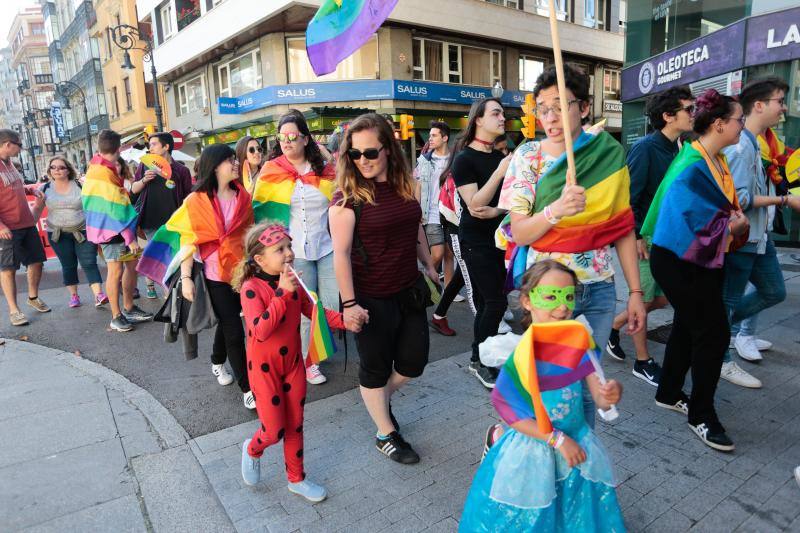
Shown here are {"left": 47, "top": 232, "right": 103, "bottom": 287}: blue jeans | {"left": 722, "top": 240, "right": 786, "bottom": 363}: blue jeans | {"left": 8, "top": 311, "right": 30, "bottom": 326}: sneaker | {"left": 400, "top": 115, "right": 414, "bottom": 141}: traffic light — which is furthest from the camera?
{"left": 400, "top": 115, "right": 414, "bottom": 141}: traffic light

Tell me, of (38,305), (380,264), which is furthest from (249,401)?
(38,305)

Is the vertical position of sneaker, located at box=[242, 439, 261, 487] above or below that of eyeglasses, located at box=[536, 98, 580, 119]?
below

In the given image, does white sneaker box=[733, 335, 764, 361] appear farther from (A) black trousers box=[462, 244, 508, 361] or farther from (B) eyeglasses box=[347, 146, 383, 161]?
(B) eyeglasses box=[347, 146, 383, 161]

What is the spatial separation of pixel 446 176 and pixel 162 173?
3142mm

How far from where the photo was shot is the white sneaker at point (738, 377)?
3.88m

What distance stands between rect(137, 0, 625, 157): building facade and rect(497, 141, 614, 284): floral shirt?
1776cm

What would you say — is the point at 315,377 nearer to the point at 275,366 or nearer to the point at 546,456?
the point at 275,366

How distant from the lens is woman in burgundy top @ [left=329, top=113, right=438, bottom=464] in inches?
116

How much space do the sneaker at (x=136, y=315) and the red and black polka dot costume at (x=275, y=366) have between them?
4.18m

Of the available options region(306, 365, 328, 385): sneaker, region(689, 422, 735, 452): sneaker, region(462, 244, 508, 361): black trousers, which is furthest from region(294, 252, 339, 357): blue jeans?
region(689, 422, 735, 452): sneaker

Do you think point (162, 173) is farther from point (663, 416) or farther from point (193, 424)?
point (663, 416)

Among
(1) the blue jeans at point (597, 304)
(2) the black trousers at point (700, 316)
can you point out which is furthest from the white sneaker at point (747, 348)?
(1) the blue jeans at point (597, 304)

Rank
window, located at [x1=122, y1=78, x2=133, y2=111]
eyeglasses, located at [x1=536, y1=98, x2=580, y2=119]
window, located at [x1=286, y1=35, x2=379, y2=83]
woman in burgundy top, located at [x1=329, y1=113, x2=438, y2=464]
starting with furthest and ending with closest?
window, located at [x1=122, y1=78, x2=133, y2=111], window, located at [x1=286, y1=35, x2=379, y2=83], woman in burgundy top, located at [x1=329, y1=113, x2=438, y2=464], eyeglasses, located at [x1=536, y1=98, x2=580, y2=119]

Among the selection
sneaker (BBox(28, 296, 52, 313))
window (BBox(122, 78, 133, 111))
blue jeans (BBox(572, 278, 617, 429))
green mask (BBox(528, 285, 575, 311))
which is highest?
window (BBox(122, 78, 133, 111))
